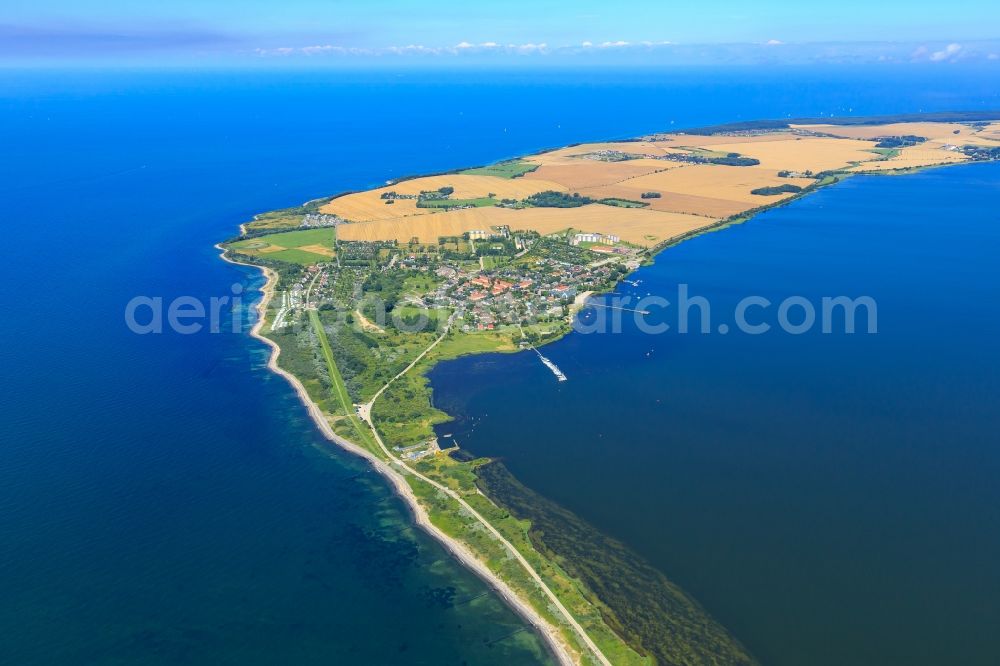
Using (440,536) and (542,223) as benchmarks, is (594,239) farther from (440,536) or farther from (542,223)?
(440,536)

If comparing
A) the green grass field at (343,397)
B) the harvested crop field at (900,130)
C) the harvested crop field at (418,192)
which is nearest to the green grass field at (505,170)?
the harvested crop field at (418,192)

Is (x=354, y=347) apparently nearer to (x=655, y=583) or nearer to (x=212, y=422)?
(x=212, y=422)

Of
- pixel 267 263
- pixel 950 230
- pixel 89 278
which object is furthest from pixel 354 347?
pixel 950 230

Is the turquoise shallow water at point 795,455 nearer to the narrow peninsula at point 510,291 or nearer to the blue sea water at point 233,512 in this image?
the blue sea water at point 233,512

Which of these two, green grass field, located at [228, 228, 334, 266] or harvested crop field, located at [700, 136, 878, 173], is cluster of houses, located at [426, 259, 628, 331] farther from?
harvested crop field, located at [700, 136, 878, 173]

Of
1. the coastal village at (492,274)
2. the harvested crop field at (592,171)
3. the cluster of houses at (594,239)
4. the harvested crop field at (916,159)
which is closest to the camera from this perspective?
the coastal village at (492,274)

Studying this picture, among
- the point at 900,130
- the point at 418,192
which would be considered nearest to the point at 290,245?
the point at 418,192
